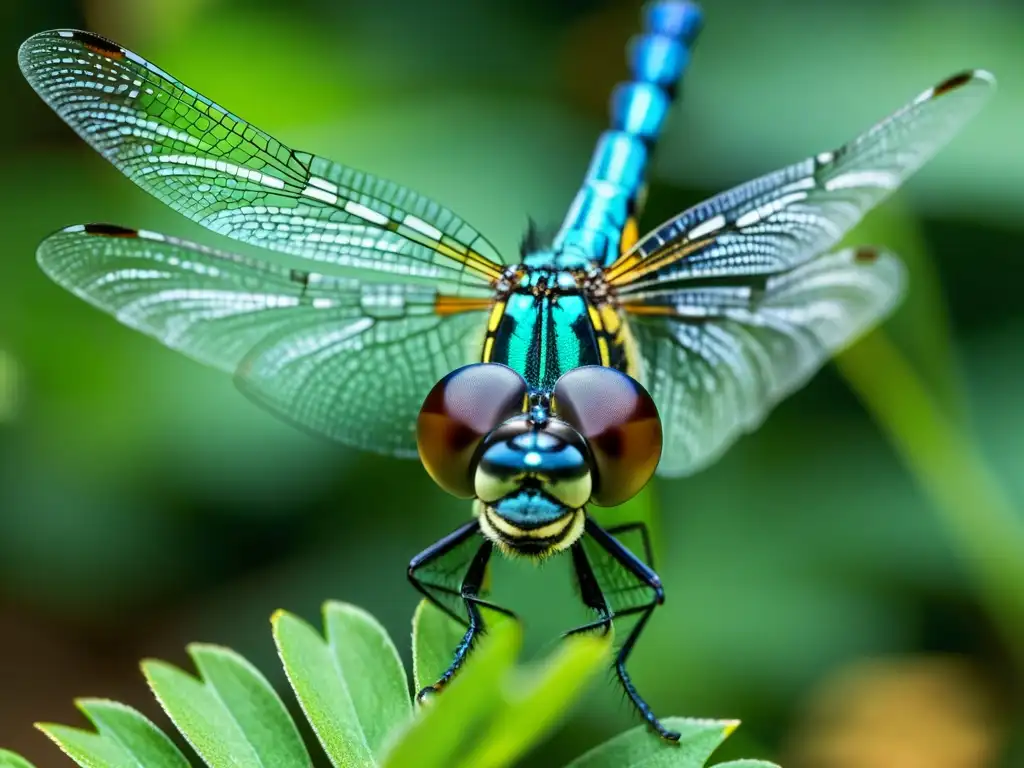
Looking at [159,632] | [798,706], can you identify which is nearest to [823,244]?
[798,706]

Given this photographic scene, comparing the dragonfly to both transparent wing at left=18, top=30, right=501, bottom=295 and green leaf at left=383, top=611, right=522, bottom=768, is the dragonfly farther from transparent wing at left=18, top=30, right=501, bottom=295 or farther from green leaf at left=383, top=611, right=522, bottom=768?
green leaf at left=383, top=611, right=522, bottom=768

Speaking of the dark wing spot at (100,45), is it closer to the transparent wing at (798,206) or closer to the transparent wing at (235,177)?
the transparent wing at (235,177)

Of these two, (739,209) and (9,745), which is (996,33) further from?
(9,745)

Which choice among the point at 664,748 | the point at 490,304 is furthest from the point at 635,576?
the point at 490,304

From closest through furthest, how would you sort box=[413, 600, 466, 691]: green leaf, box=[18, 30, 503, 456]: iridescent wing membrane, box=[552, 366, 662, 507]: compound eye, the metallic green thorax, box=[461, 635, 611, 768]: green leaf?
box=[461, 635, 611, 768]: green leaf
box=[413, 600, 466, 691]: green leaf
box=[552, 366, 662, 507]: compound eye
the metallic green thorax
box=[18, 30, 503, 456]: iridescent wing membrane

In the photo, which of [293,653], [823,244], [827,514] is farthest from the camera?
[827,514]

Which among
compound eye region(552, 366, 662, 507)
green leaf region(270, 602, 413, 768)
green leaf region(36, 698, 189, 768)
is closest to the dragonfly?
compound eye region(552, 366, 662, 507)

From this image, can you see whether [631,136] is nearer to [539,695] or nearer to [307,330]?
[307,330]
